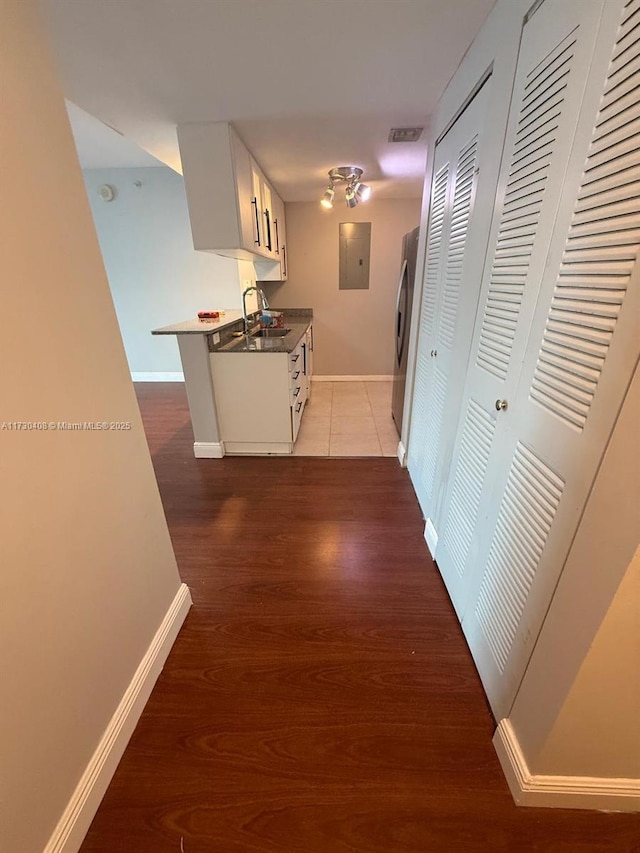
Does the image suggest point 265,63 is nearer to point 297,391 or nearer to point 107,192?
point 297,391

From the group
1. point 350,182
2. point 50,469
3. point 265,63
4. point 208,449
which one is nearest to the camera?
point 50,469

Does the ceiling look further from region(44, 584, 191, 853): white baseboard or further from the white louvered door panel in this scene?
region(44, 584, 191, 853): white baseboard

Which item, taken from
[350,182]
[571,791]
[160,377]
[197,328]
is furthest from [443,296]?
[160,377]

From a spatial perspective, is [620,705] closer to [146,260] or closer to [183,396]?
[183,396]

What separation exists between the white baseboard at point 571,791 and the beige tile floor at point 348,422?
2080mm

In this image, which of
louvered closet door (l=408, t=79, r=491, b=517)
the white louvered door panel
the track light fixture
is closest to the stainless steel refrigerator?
louvered closet door (l=408, t=79, r=491, b=517)

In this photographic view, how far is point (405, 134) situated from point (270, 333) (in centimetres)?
195

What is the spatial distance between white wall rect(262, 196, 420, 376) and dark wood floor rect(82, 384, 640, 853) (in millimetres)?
3192

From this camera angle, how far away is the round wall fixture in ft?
12.8

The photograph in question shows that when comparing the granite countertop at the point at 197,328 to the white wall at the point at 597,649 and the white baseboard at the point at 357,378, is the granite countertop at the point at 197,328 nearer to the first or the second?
the white baseboard at the point at 357,378

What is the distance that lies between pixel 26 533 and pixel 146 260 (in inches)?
173

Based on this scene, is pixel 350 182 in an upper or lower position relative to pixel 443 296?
upper

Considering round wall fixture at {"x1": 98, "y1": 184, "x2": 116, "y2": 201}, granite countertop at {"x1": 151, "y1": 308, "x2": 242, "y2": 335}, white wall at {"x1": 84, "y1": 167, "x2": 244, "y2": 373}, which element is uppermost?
round wall fixture at {"x1": 98, "y1": 184, "x2": 116, "y2": 201}

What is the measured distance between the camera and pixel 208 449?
2.88m
